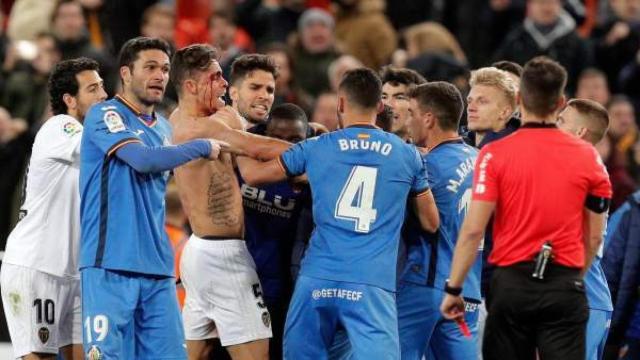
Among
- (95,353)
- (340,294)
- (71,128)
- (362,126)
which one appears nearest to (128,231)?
(95,353)

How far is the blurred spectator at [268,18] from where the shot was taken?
694 inches

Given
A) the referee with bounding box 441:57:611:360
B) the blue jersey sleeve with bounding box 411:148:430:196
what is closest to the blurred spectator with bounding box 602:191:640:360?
the blue jersey sleeve with bounding box 411:148:430:196

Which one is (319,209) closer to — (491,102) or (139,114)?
(139,114)

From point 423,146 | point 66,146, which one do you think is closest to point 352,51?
point 423,146

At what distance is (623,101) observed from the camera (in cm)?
1529

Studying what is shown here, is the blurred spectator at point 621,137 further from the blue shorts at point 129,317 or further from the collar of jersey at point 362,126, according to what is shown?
→ the blue shorts at point 129,317

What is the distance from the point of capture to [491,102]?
9.84 m

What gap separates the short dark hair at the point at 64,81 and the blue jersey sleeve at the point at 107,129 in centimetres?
77

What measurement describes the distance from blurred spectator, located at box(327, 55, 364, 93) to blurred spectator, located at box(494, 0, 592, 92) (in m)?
1.70

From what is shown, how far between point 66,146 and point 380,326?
2.56m

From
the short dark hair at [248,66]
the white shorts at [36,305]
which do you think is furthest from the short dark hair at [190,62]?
the white shorts at [36,305]

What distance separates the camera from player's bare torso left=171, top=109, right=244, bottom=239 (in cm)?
930

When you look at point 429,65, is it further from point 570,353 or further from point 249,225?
point 570,353

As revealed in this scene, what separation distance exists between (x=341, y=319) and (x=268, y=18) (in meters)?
9.59
